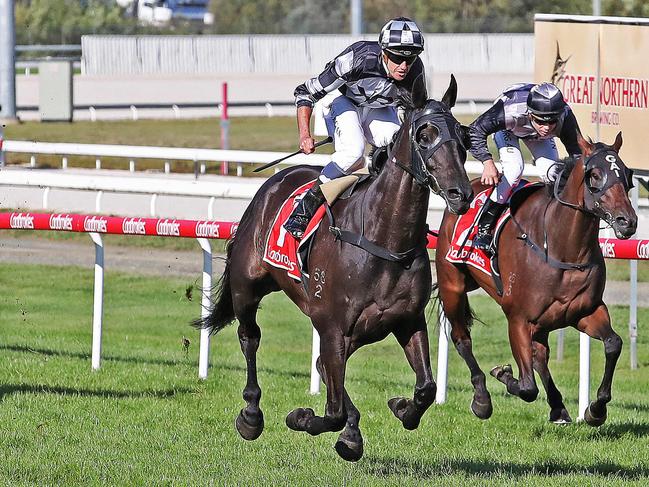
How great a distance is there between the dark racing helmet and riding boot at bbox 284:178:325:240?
135 cm

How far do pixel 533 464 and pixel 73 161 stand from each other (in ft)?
50.5

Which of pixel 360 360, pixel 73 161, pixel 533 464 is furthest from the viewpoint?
pixel 73 161

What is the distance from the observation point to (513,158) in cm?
764

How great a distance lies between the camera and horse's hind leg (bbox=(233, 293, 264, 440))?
6941 mm

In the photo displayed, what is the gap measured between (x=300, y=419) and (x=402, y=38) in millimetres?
1740

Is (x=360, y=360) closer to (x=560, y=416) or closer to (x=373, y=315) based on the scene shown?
(x=560, y=416)

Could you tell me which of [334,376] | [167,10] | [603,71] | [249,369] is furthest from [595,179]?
[167,10]

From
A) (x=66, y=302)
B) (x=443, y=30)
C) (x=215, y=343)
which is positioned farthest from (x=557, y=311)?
(x=443, y=30)

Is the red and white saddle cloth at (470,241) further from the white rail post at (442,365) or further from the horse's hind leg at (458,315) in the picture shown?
the white rail post at (442,365)

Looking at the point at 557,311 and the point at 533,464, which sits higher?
the point at 557,311

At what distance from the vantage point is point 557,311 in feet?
22.5

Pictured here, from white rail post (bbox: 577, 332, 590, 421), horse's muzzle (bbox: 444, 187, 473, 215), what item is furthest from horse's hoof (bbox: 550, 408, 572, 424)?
horse's muzzle (bbox: 444, 187, 473, 215)

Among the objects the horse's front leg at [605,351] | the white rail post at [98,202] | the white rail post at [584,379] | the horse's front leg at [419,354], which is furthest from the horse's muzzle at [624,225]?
the white rail post at [98,202]

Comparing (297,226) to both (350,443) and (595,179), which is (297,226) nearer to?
(350,443)
